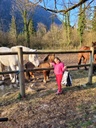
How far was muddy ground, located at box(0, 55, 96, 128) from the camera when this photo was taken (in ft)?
13.2

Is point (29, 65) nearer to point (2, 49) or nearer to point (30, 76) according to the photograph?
point (30, 76)

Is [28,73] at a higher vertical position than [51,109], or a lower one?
higher

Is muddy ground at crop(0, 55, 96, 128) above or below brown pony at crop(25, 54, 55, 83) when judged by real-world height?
below

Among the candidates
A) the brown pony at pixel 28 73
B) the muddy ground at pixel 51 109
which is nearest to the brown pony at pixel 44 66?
the brown pony at pixel 28 73

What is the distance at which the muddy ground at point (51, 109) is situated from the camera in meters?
4.01

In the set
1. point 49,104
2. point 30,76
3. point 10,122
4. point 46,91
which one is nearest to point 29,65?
point 30,76

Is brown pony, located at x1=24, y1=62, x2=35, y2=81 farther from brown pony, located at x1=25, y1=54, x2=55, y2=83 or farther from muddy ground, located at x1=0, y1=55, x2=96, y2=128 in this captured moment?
muddy ground, located at x1=0, y1=55, x2=96, y2=128

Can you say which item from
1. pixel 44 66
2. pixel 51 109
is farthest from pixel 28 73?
pixel 51 109

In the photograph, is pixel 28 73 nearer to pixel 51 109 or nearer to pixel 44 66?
pixel 44 66

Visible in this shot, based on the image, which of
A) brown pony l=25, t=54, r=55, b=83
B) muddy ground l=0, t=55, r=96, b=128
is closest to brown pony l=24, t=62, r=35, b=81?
brown pony l=25, t=54, r=55, b=83

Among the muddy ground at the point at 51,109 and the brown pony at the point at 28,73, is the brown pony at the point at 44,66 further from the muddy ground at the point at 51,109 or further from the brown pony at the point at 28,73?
the muddy ground at the point at 51,109

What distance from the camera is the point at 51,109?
181 inches

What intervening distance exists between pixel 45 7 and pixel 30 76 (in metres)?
3.37

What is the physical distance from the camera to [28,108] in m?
4.67
